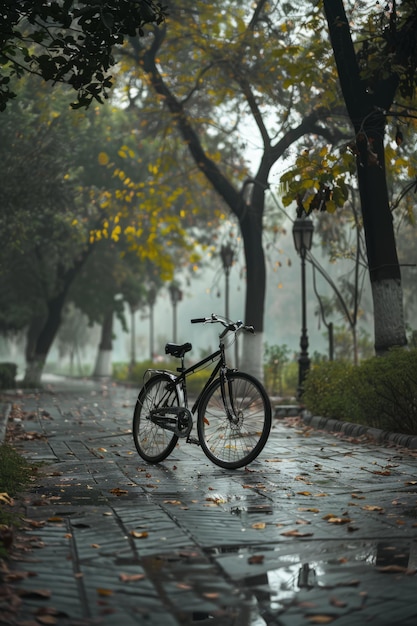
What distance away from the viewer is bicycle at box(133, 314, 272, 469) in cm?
877

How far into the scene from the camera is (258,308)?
22.2m

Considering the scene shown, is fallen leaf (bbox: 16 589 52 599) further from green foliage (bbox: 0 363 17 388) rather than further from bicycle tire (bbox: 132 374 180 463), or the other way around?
green foliage (bbox: 0 363 17 388)

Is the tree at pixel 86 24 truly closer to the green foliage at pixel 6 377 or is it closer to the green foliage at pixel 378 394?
the green foliage at pixel 378 394

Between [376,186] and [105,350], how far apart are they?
Result: 106 feet

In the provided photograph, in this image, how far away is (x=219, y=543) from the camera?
18.2ft

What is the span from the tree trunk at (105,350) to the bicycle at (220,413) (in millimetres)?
32521

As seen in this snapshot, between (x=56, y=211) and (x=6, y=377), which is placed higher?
(x=56, y=211)

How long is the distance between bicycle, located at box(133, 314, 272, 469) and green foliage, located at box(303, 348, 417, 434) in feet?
10.1

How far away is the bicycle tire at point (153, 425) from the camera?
30.9 ft

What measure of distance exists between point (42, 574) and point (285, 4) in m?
→ 17.2

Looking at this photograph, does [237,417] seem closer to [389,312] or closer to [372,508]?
[372,508]

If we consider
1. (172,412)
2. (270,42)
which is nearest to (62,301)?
(270,42)

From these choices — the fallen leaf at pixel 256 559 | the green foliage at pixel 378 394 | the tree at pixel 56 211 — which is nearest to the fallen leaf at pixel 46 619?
the fallen leaf at pixel 256 559

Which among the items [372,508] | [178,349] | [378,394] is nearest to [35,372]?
[378,394]
